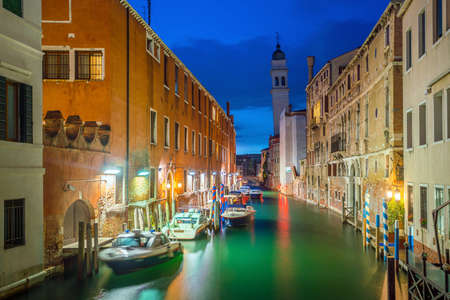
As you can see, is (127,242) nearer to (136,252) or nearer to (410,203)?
(136,252)

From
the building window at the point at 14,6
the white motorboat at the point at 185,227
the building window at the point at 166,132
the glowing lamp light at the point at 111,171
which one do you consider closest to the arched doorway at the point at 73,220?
the glowing lamp light at the point at 111,171

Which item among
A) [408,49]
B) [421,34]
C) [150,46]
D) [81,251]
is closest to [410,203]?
[408,49]

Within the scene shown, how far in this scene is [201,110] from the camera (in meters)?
31.0

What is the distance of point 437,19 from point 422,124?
3.28 meters

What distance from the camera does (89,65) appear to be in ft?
50.1

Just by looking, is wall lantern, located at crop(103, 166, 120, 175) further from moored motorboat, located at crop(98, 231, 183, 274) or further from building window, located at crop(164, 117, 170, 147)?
building window, located at crop(164, 117, 170, 147)

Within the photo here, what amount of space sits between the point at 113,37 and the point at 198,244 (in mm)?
9579

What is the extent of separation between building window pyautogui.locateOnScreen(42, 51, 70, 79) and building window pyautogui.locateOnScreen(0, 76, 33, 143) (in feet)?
16.7

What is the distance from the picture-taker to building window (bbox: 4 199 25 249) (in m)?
9.64

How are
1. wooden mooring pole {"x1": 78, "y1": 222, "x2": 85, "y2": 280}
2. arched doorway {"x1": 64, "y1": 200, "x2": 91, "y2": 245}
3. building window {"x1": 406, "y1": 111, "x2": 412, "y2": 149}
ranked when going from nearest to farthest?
1. wooden mooring pole {"x1": 78, "y1": 222, "x2": 85, "y2": 280}
2. building window {"x1": 406, "y1": 111, "x2": 412, "y2": 149}
3. arched doorway {"x1": 64, "y1": 200, "x2": 91, "y2": 245}

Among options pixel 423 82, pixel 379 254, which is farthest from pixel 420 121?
pixel 379 254

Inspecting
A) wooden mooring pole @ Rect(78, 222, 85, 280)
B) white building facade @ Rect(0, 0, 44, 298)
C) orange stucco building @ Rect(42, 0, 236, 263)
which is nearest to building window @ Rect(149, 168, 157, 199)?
orange stucco building @ Rect(42, 0, 236, 263)

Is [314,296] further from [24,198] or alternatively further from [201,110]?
[201,110]

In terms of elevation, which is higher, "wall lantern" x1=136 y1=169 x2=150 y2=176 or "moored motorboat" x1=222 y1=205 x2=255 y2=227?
"wall lantern" x1=136 y1=169 x2=150 y2=176
